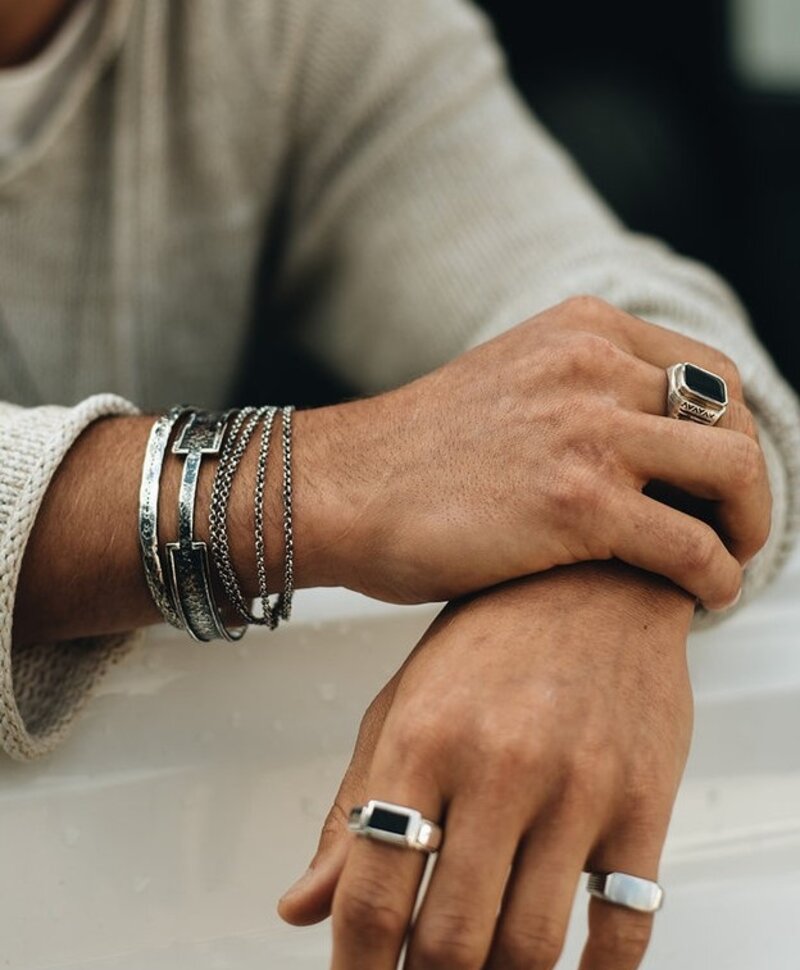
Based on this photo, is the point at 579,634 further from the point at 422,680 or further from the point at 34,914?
the point at 34,914

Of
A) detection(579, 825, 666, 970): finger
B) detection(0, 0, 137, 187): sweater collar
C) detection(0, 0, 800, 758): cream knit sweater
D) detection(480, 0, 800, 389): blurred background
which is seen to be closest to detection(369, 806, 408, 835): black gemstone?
detection(579, 825, 666, 970): finger

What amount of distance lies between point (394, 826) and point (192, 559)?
203 millimetres

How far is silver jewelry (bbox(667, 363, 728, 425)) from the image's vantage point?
0.60 meters

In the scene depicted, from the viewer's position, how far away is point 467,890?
17.9 inches

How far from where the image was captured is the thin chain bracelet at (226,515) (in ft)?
1.93

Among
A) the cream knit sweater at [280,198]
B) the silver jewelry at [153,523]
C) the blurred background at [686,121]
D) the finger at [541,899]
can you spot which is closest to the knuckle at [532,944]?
the finger at [541,899]

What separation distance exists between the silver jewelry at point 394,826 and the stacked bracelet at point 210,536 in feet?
0.57

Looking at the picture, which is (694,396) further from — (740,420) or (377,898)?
(377,898)

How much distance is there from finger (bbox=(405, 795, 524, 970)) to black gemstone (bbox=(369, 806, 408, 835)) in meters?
0.02

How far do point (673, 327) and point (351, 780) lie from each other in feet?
1.49

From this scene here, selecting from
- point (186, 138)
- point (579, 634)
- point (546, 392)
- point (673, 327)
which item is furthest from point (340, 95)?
point (579, 634)

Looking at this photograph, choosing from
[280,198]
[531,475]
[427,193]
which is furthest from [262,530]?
[280,198]

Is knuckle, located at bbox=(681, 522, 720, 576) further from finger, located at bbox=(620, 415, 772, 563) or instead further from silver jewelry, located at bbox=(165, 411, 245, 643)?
silver jewelry, located at bbox=(165, 411, 245, 643)

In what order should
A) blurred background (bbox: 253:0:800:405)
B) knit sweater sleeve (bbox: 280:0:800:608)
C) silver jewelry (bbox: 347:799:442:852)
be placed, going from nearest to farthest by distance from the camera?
silver jewelry (bbox: 347:799:442:852) → knit sweater sleeve (bbox: 280:0:800:608) → blurred background (bbox: 253:0:800:405)
